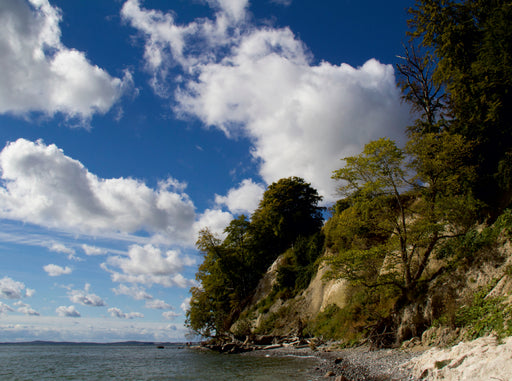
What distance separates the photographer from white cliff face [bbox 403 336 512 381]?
623 centimetres

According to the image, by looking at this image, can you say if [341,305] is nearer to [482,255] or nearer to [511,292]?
[482,255]

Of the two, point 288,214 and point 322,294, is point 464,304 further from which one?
point 288,214

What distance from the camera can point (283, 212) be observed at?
41.0 metres

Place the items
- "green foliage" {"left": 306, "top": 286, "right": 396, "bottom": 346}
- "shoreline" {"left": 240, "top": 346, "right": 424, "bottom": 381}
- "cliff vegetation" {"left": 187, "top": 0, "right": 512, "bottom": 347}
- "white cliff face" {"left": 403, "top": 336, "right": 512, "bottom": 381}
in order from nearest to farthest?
"white cliff face" {"left": 403, "top": 336, "right": 512, "bottom": 381} < "shoreline" {"left": 240, "top": 346, "right": 424, "bottom": 381} < "cliff vegetation" {"left": 187, "top": 0, "right": 512, "bottom": 347} < "green foliage" {"left": 306, "top": 286, "right": 396, "bottom": 346}

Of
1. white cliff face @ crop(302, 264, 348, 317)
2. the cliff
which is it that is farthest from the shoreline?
white cliff face @ crop(302, 264, 348, 317)

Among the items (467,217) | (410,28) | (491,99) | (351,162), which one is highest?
(410,28)

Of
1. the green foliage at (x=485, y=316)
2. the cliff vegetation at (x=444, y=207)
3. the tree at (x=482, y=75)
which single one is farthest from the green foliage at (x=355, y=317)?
the tree at (x=482, y=75)

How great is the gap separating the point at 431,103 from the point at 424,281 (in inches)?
505

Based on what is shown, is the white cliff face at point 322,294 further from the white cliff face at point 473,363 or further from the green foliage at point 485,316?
the white cliff face at point 473,363

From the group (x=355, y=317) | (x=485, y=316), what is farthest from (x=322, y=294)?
(x=485, y=316)

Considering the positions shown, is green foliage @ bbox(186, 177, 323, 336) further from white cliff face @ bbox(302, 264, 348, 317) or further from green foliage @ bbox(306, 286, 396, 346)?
green foliage @ bbox(306, 286, 396, 346)

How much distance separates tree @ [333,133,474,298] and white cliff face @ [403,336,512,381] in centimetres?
693

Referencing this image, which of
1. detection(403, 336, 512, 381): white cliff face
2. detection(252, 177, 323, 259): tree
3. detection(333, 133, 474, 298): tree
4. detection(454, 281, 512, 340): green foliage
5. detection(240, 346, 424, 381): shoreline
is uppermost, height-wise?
detection(252, 177, 323, 259): tree

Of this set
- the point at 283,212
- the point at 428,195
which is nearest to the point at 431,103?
the point at 428,195
